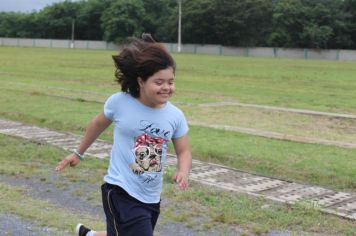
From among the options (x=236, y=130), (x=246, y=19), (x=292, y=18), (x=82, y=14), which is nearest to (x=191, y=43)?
(x=246, y=19)

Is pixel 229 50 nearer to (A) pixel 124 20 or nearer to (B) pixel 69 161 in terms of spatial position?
(A) pixel 124 20

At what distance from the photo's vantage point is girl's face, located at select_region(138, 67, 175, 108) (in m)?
3.40

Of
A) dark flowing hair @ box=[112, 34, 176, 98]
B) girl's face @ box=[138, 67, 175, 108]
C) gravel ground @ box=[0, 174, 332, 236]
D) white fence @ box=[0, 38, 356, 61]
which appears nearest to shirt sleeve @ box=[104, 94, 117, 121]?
dark flowing hair @ box=[112, 34, 176, 98]

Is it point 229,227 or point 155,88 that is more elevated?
point 155,88

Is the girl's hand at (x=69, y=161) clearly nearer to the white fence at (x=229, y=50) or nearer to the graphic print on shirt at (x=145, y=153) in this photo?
the graphic print on shirt at (x=145, y=153)

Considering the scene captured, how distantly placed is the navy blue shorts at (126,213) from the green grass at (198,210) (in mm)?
1531

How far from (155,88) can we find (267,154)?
18.0 ft

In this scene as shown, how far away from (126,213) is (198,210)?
2.31m

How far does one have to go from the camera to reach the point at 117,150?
3.55 m

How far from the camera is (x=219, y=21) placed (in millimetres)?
87750

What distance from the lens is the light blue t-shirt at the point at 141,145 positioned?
3.47 m

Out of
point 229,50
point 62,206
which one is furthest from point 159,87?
point 229,50

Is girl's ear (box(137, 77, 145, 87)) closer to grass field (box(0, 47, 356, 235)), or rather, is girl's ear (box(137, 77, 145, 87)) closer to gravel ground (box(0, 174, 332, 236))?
gravel ground (box(0, 174, 332, 236))

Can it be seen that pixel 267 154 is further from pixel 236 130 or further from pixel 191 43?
pixel 191 43
